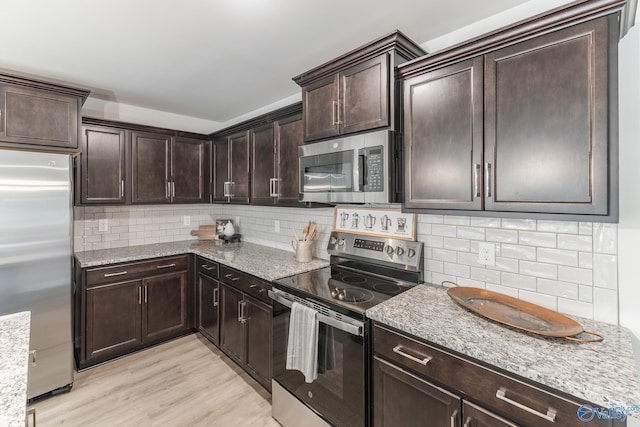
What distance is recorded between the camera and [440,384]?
127 centimetres

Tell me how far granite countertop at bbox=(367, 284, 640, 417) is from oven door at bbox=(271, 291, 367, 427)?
23 cm

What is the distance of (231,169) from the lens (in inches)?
132

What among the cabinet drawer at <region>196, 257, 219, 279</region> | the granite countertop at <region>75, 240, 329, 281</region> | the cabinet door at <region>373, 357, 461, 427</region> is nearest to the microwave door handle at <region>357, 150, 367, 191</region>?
the granite countertop at <region>75, 240, 329, 281</region>

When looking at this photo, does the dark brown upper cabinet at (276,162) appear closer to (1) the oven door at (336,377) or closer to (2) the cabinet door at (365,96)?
(2) the cabinet door at (365,96)

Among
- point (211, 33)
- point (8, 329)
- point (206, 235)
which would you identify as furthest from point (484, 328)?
point (206, 235)

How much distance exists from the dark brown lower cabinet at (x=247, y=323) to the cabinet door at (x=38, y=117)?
1678mm

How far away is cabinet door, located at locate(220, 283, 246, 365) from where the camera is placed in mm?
2539

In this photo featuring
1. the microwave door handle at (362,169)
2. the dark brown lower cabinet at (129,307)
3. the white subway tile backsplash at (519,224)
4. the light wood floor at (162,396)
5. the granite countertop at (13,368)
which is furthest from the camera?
the dark brown lower cabinet at (129,307)

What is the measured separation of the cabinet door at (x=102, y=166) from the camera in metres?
2.83

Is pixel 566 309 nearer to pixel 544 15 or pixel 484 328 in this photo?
pixel 484 328

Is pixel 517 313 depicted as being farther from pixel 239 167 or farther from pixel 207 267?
pixel 239 167

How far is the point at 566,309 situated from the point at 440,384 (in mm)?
792

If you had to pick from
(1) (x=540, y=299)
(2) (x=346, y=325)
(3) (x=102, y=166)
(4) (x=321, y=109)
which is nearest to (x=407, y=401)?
(2) (x=346, y=325)

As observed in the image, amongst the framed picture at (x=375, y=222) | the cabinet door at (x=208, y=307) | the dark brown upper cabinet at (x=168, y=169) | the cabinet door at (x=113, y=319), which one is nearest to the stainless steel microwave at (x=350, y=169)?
the framed picture at (x=375, y=222)
